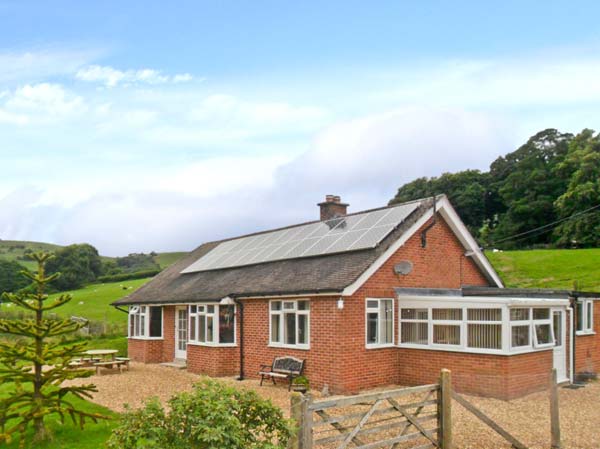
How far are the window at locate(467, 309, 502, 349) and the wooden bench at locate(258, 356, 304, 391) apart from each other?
481 centimetres

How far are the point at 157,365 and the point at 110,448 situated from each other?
17632 mm

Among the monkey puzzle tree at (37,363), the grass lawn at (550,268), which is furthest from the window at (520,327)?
the grass lawn at (550,268)

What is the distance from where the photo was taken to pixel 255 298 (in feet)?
61.7

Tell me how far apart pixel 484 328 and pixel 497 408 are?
2414 millimetres

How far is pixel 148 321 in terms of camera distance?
24.8m

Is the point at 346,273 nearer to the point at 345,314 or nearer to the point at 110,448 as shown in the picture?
the point at 345,314

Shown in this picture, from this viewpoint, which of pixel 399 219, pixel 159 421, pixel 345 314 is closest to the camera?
pixel 159 421

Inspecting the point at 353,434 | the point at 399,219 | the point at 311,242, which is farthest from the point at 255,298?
the point at 353,434

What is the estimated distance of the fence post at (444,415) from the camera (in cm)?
970

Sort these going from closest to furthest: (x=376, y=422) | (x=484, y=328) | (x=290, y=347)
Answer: (x=376, y=422) < (x=484, y=328) < (x=290, y=347)

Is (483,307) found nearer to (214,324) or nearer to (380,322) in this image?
(380,322)

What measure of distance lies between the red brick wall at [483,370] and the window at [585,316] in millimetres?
3213

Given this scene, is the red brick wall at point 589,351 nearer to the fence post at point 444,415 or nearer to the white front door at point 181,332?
the fence post at point 444,415

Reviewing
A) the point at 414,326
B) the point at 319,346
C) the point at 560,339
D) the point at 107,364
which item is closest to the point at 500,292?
the point at 560,339
